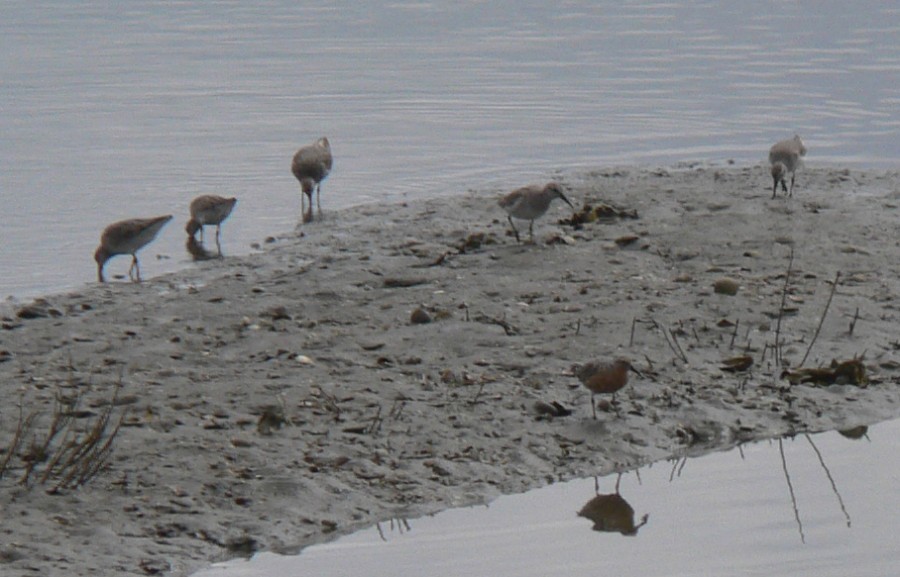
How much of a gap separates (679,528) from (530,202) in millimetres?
5121

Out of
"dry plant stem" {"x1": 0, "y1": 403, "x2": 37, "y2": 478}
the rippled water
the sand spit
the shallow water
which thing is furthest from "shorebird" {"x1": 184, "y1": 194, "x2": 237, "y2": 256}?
the shallow water

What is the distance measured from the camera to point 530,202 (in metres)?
12.2

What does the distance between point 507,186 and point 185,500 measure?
8367 mm

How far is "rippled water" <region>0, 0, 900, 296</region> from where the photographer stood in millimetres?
15367

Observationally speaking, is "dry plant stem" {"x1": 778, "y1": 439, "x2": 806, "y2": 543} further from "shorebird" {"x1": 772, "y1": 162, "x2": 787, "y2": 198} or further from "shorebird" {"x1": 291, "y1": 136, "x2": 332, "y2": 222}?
"shorebird" {"x1": 291, "y1": 136, "x2": 332, "y2": 222}

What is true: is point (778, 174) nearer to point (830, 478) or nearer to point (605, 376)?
point (605, 376)

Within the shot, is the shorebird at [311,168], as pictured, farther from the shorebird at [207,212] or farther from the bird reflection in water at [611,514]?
the bird reflection in water at [611,514]

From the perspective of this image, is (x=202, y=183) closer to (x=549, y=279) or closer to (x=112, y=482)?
(x=549, y=279)

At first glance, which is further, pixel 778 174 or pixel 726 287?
pixel 778 174

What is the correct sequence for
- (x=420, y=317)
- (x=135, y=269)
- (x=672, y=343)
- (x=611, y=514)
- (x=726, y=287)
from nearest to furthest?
(x=611, y=514) → (x=672, y=343) → (x=420, y=317) → (x=726, y=287) → (x=135, y=269)

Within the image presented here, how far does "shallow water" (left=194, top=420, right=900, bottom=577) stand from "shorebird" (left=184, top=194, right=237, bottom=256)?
6.19 m

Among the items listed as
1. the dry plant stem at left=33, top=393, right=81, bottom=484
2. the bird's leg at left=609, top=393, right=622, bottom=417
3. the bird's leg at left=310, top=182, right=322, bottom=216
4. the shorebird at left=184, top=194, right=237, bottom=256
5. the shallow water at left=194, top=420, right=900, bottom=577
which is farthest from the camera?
the bird's leg at left=310, top=182, right=322, bottom=216

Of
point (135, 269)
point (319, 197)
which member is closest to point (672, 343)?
point (135, 269)

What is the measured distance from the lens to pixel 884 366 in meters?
9.30
